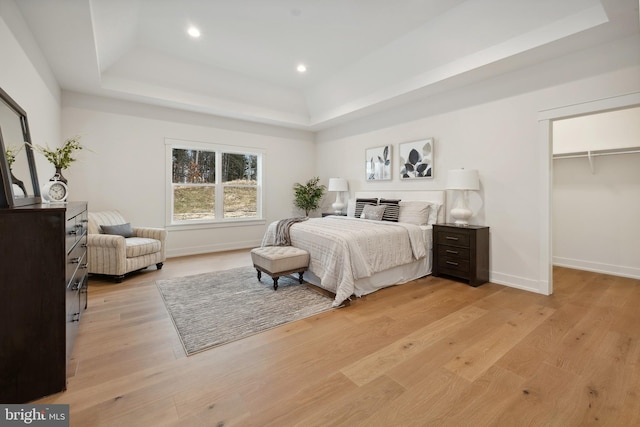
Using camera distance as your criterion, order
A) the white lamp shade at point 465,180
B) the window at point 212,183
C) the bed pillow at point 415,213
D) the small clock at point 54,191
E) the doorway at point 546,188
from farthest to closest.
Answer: the window at point 212,183 → the bed pillow at point 415,213 → the white lamp shade at point 465,180 → the doorway at point 546,188 → the small clock at point 54,191

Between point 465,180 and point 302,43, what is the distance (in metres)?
2.89

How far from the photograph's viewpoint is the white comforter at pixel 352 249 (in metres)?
3.06

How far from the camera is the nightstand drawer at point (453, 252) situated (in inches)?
142

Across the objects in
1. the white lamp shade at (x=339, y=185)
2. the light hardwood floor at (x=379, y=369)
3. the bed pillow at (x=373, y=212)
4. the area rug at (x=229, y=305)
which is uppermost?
the white lamp shade at (x=339, y=185)

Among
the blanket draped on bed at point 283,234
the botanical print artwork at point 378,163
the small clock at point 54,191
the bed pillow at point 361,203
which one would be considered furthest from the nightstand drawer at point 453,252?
the small clock at point 54,191

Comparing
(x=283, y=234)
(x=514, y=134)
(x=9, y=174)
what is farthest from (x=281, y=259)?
(x=514, y=134)

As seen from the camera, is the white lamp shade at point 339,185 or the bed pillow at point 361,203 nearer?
the bed pillow at point 361,203

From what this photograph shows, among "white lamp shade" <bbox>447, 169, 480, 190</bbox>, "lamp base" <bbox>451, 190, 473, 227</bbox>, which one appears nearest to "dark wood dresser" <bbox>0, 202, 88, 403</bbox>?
"white lamp shade" <bbox>447, 169, 480, 190</bbox>

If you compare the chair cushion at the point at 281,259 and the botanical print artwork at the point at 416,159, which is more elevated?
the botanical print artwork at the point at 416,159

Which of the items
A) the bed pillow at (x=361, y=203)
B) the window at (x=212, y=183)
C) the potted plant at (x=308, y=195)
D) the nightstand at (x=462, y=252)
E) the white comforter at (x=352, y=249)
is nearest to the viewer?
the white comforter at (x=352, y=249)

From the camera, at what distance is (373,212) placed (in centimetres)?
460

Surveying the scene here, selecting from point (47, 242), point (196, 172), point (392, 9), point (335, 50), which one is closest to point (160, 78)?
point (196, 172)

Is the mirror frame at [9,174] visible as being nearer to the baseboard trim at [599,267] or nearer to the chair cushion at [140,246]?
the chair cushion at [140,246]

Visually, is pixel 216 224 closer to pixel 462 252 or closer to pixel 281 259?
pixel 281 259
